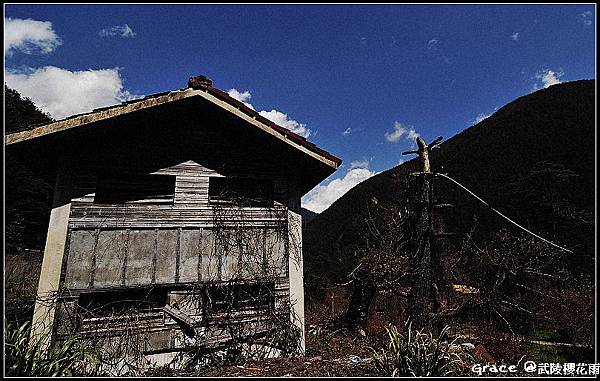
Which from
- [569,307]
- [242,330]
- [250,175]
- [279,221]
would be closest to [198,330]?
[242,330]

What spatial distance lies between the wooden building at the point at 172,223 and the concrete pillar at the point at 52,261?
19 mm

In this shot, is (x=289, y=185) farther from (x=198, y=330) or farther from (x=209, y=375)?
Answer: (x=209, y=375)

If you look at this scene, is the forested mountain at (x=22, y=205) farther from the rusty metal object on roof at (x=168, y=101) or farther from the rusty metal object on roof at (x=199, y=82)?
the rusty metal object on roof at (x=199, y=82)

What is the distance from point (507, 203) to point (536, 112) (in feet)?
75.0

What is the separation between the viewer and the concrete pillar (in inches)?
231

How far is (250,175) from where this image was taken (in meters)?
7.60

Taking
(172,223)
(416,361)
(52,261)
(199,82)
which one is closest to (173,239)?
(172,223)

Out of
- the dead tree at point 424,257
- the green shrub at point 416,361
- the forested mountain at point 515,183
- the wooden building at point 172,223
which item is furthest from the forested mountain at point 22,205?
the green shrub at point 416,361

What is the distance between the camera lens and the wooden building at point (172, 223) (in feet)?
20.5

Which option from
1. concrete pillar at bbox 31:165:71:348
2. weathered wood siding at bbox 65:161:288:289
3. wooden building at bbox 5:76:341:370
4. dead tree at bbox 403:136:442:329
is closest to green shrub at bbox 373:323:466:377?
dead tree at bbox 403:136:442:329

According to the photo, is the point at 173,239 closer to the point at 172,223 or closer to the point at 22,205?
the point at 172,223

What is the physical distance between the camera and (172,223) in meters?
6.87

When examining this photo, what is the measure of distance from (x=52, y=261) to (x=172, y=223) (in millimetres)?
2185

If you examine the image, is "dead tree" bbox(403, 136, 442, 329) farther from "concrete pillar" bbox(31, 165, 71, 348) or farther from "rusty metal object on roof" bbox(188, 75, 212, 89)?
"concrete pillar" bbox(31, 165, 71, 348)
